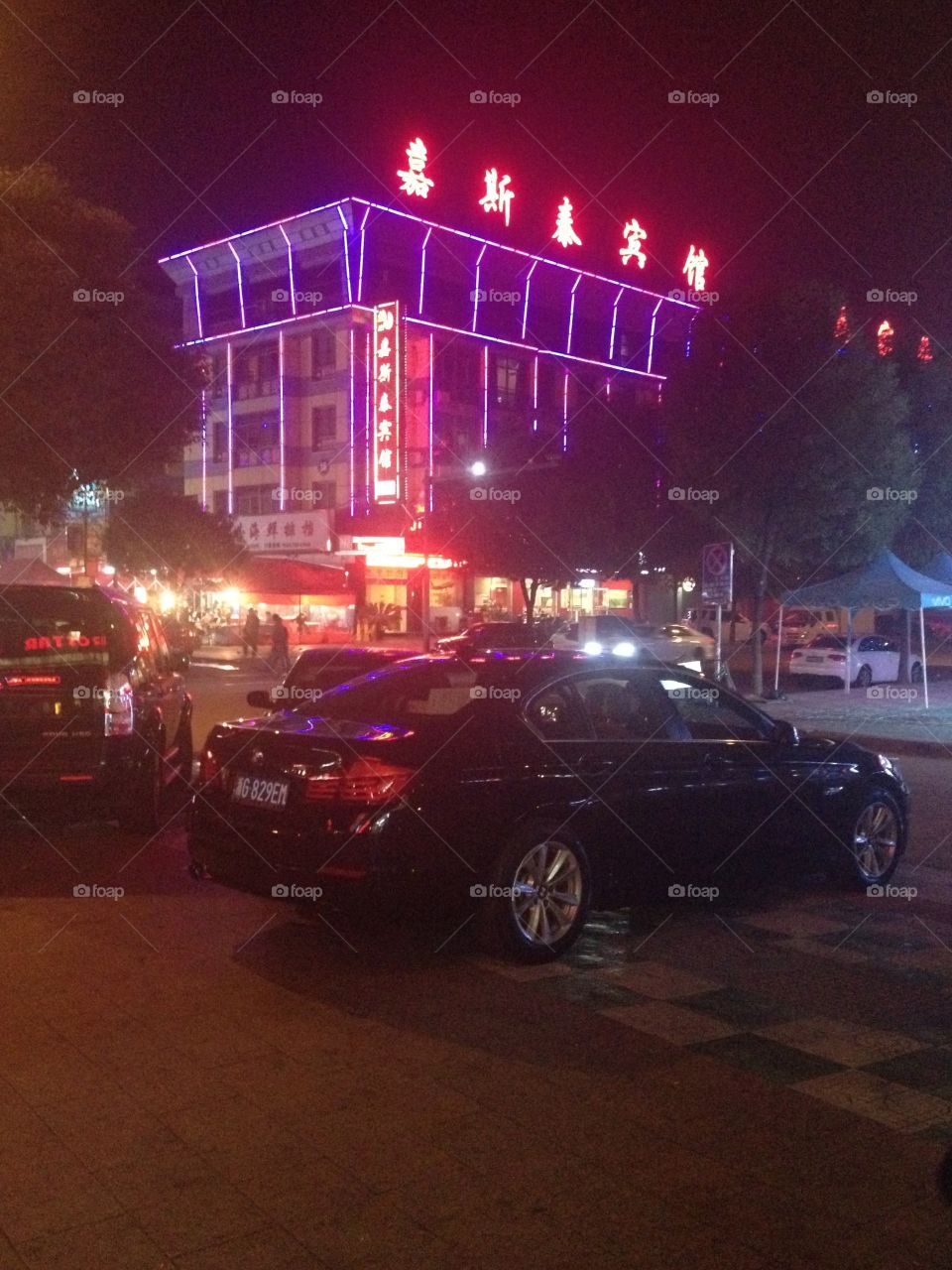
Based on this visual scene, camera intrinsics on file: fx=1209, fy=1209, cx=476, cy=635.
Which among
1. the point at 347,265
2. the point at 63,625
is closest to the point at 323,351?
the point at 347,265

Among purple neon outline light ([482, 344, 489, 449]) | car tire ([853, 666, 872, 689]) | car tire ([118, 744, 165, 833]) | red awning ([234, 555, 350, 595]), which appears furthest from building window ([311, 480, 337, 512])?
car tire ([118, 744, 165, 833])

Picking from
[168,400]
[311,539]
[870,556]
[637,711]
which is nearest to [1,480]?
[168,400]

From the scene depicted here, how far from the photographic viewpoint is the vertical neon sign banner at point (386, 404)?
4531 cm

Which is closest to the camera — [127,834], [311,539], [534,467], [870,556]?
[127,834]

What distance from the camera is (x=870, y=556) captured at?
25641mm

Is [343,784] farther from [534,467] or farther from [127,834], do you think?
[534,467]

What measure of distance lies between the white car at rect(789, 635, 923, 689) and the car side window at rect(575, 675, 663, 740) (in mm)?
21893

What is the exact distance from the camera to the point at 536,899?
20.7 feet

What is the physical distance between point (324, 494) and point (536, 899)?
47869 millimetres

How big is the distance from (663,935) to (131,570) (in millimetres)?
36421

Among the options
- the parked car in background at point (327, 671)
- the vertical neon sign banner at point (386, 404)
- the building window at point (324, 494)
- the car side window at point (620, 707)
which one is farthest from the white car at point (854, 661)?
the building window at point (324, 494)

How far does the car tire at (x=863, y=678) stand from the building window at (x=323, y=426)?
1195 inches

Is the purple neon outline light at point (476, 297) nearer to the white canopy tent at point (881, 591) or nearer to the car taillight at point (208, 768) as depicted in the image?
the white canopy tent at point (881, 591)

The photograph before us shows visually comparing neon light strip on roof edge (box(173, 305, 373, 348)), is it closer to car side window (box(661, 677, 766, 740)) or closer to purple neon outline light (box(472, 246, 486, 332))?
purple neon outline light (box(472, 246, 486, 332))
